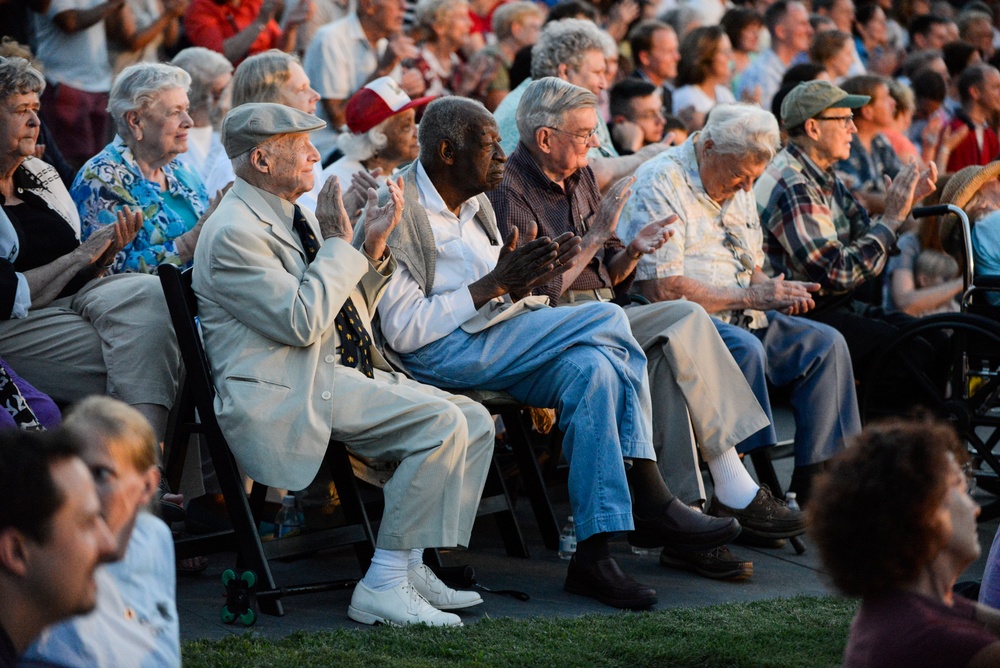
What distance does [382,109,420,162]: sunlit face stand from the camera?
579cm

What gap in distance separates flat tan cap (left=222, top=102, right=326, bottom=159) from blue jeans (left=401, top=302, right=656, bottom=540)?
3.03ft

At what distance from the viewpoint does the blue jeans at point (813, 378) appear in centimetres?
545

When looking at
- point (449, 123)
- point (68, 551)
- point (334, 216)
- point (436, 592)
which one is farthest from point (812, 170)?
point (68, 551)

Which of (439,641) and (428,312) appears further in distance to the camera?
(428,312)

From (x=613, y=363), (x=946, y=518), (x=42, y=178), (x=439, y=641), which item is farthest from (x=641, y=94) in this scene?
(x=946, y=518)

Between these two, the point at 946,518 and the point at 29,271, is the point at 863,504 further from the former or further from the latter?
the point at 29,271

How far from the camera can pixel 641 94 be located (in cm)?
724

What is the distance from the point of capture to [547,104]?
16.8 ft

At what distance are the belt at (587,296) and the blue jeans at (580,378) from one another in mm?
610

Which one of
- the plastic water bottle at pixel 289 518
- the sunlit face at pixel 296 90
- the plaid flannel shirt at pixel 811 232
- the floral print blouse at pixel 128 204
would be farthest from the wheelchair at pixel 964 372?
the floral print blouse at pixel 128 204

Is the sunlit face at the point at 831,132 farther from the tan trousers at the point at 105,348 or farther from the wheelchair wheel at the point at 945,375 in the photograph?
the tan trousers at the point at 105,348

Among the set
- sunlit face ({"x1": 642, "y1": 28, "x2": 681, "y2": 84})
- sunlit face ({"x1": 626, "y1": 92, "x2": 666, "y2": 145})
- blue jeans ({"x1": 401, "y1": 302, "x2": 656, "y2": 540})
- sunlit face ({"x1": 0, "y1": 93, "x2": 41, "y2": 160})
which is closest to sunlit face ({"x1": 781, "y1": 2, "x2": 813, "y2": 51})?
sunlit face ({"x1": 642, "y1": 28, "x2": 681, "y2": 84})

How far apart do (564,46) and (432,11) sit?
2113 millimetres

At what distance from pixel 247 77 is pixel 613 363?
2124mm
